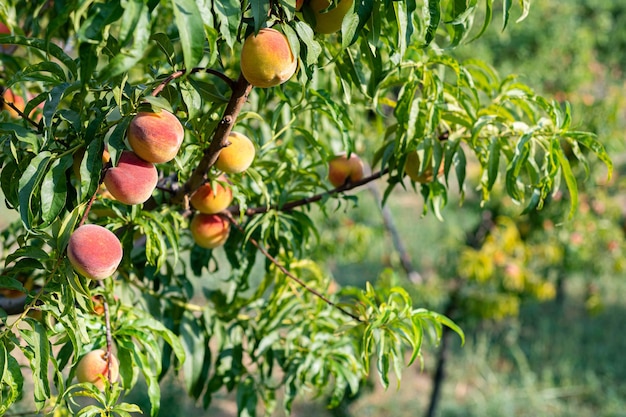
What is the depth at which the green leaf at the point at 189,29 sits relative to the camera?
58 centimetres

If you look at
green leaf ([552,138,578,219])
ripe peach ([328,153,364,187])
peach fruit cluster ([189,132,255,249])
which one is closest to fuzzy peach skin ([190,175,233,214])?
peach fruit cluster ([189,132,255,249])

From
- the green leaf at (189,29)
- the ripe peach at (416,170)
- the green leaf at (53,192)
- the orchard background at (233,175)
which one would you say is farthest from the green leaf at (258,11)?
the ripe peach at (416,170)

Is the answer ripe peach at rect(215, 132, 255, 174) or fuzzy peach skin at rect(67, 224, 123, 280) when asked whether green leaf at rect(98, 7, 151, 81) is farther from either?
ripe peach at rect(215, 132, 255, 174)

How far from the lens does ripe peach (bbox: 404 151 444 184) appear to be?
3.45 ft

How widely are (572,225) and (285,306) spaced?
2493mm

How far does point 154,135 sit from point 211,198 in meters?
0.29

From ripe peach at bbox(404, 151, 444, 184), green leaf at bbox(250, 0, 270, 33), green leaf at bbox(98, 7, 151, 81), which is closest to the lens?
green leaf at bbox(98, 7, 151, 81)

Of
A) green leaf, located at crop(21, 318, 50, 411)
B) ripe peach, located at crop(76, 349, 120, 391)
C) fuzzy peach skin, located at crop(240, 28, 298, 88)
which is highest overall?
fuzzy peach skin, located at crop(240, 28, 298, 88)

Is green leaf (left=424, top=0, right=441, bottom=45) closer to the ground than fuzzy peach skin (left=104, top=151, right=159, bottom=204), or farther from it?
farther from it

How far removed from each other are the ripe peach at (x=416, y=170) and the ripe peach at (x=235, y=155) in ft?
0.80

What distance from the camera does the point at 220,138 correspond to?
86 centimetres

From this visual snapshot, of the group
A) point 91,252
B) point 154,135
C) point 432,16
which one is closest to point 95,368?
point 91,252

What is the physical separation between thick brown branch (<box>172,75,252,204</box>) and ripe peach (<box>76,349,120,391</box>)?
0.24 metres

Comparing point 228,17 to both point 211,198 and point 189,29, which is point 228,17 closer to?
point 189,29
